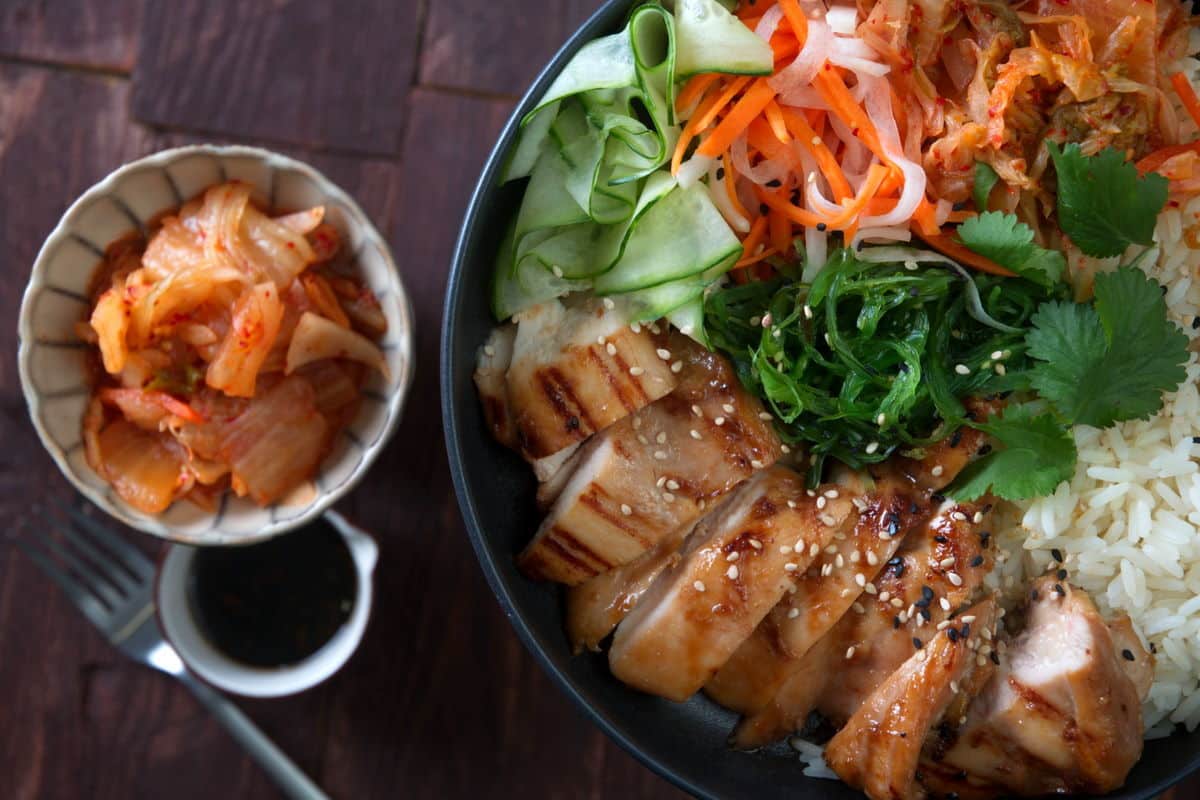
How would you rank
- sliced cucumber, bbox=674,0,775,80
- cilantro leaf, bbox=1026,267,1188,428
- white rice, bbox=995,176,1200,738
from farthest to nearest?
1. white rice, bbox=995,176,1200,738
2. cilantro leaf, bbox=1026,267,1188,428
3. sliced cucumber, bbox=674,0,775,80

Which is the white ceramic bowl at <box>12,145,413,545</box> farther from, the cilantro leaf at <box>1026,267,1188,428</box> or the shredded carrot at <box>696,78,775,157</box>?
the cilantro leaf at <box>1026,267,1188,428</box>

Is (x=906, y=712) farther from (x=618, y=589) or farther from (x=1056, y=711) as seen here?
(x=618, y=589)

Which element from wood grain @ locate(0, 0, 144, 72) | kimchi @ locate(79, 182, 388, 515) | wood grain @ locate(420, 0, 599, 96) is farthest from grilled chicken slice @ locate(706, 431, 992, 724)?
wood grain @ locate(0, 0, 144, 72)

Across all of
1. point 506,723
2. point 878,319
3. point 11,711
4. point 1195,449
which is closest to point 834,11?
point 878,319

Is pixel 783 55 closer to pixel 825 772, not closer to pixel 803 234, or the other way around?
pixel 803 234

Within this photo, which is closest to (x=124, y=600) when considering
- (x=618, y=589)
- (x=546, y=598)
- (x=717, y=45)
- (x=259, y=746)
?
(x=259, y=746)

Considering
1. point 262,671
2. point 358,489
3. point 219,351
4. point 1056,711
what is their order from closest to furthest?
1. point 1056,711
2. point 219,351
3. point 262,671
4. point 358,489
